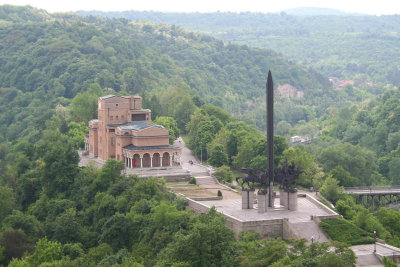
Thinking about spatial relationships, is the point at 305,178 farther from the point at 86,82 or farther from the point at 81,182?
the point at 86,82

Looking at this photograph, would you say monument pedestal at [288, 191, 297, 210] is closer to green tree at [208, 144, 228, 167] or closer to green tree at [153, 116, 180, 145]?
green tree at [208, 144, 228, 167]

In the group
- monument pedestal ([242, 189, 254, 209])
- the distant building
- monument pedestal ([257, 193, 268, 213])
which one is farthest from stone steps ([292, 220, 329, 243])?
the distant building

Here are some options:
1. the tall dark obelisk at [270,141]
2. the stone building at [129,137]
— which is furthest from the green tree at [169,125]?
the tall dark obelisk at [270,141]

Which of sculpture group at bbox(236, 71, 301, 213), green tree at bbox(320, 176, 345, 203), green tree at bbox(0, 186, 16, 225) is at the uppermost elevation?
sculpture group at bbox(236, 71, 301, 213)

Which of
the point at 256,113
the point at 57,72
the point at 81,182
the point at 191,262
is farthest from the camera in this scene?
the point at 256,113

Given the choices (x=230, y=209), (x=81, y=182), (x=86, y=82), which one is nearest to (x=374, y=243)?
(x=230, y=209)

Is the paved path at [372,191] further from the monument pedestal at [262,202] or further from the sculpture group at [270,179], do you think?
the monument pedestal at [262,202]
